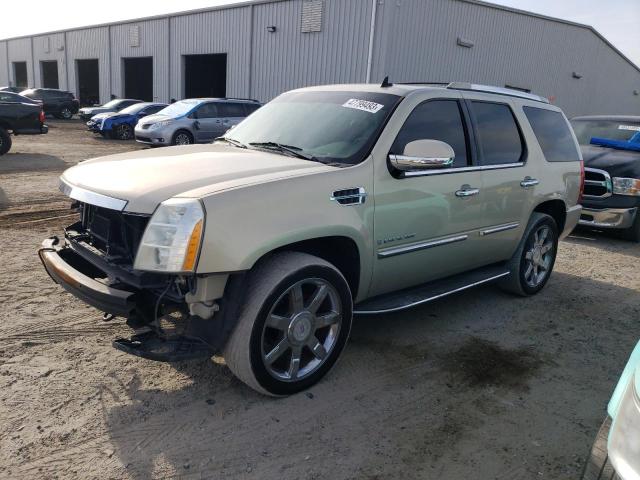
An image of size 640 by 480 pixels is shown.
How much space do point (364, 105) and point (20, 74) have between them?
5280 centimetres

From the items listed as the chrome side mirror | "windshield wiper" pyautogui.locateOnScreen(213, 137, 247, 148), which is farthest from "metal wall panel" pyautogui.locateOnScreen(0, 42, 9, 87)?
the chrome side mirror

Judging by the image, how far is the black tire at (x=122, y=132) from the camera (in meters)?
19.8

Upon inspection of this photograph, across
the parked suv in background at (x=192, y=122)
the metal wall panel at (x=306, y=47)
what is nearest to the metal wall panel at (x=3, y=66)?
the metal wall panel at (x=306, y=47)

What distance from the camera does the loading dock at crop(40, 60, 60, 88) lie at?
Result: 42.0 meters

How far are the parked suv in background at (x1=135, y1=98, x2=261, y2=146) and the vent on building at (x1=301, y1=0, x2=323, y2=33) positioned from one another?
5.11 m

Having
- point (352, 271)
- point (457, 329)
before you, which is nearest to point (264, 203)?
point (352, 271)

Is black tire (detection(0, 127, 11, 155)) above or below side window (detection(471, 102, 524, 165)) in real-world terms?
below

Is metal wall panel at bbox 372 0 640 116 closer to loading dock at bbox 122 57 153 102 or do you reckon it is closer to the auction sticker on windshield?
the auction sticker on windshield

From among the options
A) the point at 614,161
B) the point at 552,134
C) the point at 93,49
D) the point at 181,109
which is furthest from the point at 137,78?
the point at 552,134

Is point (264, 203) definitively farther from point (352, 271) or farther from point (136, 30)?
point (136, 30)

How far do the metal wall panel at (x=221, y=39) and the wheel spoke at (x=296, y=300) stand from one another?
21.4 metres

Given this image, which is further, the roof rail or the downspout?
the downspout

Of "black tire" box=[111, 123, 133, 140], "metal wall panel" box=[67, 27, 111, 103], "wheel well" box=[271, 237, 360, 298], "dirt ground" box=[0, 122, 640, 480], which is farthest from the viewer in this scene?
"metal wall panel" box=[67, 27, 111, 103]

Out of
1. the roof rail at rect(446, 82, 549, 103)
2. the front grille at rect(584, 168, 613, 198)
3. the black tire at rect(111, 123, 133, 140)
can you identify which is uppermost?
the roof rail at rect(446, 82, 549, 103)
